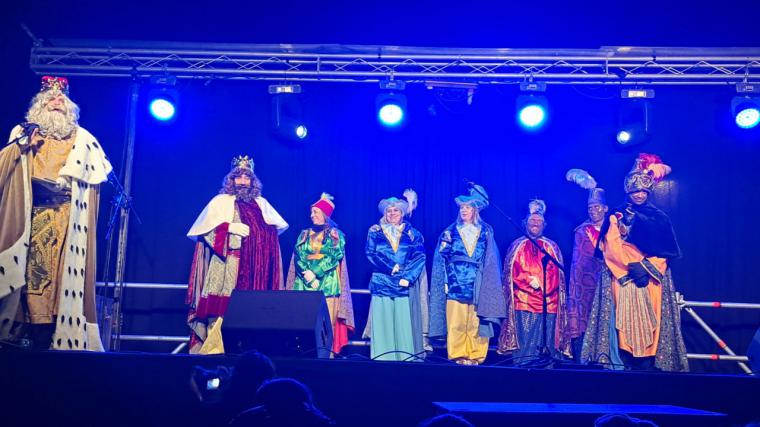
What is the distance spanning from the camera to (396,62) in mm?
8758

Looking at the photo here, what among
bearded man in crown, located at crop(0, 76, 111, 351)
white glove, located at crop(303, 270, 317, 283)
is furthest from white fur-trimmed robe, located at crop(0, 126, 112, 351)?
white glove, located at crop(303, 270, 317, 283)

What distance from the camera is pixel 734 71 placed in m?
8.48

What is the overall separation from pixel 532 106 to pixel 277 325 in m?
4.43

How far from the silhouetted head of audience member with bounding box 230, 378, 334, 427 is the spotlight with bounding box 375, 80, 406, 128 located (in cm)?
604

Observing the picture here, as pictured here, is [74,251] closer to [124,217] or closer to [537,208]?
[124,217]

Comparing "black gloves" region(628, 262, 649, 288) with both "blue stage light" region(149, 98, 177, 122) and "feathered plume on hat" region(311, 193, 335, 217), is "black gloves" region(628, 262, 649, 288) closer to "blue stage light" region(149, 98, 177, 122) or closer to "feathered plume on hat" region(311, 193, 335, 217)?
"feathered plume on hat" region(311, 193, 335, 217)

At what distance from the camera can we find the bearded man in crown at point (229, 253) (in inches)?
304

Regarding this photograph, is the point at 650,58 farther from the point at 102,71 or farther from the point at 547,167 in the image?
the point at 102,71

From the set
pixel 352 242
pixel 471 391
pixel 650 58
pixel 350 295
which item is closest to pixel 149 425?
pixel 471 391

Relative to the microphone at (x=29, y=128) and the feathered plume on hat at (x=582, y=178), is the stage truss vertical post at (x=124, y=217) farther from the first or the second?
the feathered plume on hat at (x=582, y=178)

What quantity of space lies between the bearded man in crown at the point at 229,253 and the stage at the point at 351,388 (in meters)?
3.02

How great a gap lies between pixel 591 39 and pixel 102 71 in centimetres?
524

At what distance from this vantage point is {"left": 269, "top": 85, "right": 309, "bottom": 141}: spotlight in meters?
8.98

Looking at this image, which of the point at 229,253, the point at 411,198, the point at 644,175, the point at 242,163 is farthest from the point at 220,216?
the point at 644,175
